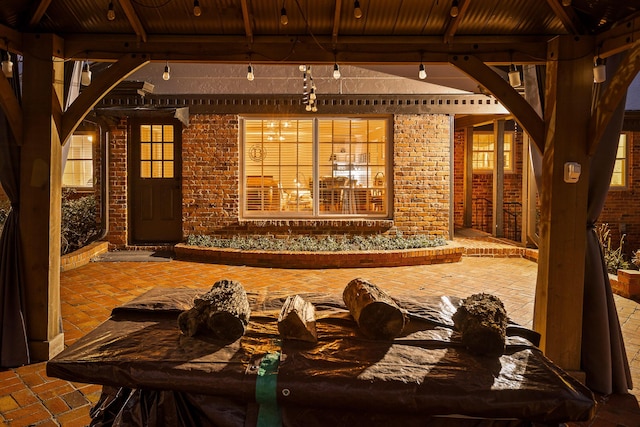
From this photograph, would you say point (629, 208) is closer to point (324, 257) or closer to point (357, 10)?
point (324, 257)

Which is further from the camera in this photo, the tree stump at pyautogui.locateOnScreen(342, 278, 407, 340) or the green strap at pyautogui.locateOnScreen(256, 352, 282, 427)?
the tree stump at pyautogui.locateOnScreen(342, 278, 407, 340)

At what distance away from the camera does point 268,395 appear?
6.14 feet

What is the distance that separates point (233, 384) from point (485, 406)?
3.52 ft

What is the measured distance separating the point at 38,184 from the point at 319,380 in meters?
3.12

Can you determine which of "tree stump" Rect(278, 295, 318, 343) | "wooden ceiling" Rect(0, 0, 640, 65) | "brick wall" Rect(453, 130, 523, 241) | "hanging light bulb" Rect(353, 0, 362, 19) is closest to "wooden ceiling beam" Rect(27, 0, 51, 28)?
"wooden ceiling" Rect(0, 0, 640, 65)

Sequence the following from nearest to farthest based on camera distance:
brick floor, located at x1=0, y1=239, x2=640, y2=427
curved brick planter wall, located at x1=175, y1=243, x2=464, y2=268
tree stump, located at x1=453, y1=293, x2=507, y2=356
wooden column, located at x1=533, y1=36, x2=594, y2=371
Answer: tree stump, located at x1=453, y1=293, x2=507, y2=356 → brick floor, located at x1=0, y1=239, x2=640, y2=427 → wooden column, located at x1=533, y1=36, x2=594, y2=371 → curved brick planter wall, located at x1=175, y1=243, x2=464, y2=268

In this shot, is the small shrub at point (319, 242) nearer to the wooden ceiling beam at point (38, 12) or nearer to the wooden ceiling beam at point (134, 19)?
the wooden ceiling beam at point (134, 19)

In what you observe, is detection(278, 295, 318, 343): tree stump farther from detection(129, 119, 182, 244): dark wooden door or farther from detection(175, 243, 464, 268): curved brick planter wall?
detection(129, 119, 182, 244): dark wooden door

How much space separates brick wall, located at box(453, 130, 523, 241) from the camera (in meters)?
12.1

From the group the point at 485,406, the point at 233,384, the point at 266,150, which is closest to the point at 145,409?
the point at 233,384

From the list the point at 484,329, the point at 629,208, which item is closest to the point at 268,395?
the point at 484,329

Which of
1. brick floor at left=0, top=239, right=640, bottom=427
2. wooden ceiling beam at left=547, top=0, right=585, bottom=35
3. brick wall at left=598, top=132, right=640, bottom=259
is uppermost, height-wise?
wooden ceiling beam at left=547, top=0, right=585, bottom=35

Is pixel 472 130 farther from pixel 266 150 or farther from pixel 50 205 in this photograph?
pixel 50 205

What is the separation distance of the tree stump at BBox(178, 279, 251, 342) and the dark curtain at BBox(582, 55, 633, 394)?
8.63 ft
